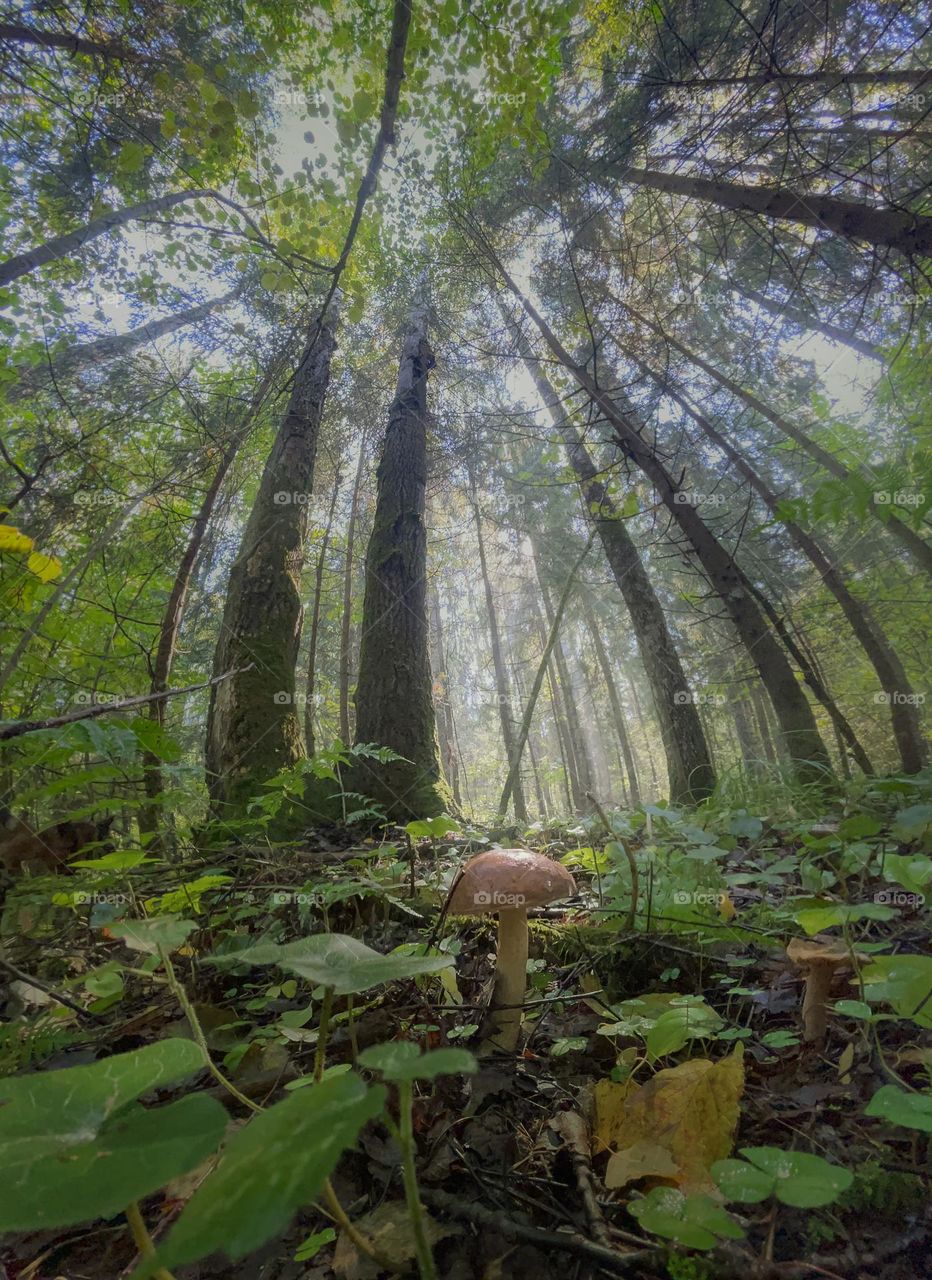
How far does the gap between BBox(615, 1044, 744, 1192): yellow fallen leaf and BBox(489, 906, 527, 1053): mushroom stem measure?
477 mm

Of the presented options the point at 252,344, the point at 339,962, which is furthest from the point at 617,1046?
the point at 252,344

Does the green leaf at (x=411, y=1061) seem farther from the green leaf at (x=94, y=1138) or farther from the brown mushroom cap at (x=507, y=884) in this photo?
the brown mushroom cap at (x=507, y=884)

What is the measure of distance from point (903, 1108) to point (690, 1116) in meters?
0.46

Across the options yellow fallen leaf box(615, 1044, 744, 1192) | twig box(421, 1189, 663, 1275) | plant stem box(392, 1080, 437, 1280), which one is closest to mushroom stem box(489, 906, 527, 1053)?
yellow fallen leaf box(615, 1044, 744, 1192)

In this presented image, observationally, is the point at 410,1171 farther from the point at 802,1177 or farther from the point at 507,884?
the point at 507,884

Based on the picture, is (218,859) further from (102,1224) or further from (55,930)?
(102,1224)

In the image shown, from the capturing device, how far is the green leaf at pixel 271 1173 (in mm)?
489

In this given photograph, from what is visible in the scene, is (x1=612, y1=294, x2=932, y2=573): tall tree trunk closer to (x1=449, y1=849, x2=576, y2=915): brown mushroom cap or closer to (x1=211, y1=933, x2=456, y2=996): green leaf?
(x1=449, y1=849, x2=576, y2=915): brown mushroom cap

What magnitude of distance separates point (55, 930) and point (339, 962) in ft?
6.66

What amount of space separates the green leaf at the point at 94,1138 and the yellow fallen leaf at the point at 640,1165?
0.98 m

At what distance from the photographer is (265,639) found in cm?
499

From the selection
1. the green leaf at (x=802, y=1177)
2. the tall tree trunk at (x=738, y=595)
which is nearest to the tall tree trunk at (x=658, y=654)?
the tall tree trunk at (x=738, y=595)

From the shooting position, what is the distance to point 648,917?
217 centimetres

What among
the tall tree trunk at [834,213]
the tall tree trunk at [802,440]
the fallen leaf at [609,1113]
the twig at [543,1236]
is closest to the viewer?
the twig at [543,1236]
